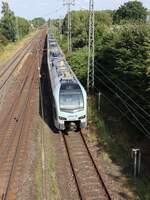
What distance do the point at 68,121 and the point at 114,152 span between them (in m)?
3.96

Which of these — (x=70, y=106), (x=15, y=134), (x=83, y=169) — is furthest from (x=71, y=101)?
(x=83, y=169)

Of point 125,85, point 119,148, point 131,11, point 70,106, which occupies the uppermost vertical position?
point 131,11

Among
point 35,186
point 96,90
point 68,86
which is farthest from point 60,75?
point 35,186

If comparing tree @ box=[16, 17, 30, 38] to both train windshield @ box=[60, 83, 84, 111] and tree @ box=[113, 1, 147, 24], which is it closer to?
tree @ box=[113, 1, 147, 24]

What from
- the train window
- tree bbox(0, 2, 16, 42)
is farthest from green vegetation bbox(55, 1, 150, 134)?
tree bbox(0, 2, 16, 42)

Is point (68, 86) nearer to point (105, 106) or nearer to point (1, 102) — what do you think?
point (105, 106)

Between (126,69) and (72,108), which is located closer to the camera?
(72,108)

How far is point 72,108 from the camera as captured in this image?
2392 cm

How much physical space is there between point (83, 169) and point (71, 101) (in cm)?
576

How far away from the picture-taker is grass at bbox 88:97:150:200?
58.4 feet

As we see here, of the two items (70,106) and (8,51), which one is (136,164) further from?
(8,51)

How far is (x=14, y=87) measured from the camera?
39.8 metres

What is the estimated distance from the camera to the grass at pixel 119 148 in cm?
1780

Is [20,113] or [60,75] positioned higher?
[60,75]
